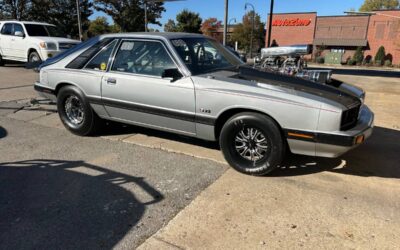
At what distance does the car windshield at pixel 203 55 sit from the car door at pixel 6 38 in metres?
11.6

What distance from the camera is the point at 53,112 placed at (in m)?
6.47

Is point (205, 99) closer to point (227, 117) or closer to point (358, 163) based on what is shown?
point (227, 117)

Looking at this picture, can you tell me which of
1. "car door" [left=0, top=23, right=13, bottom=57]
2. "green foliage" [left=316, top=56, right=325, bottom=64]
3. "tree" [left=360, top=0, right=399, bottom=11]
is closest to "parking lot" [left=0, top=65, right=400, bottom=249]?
"car door" [left=0, top=23, right=13, bottom=57]

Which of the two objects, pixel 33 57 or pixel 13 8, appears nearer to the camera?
pixel 33 57

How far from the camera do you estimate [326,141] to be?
10.8ft

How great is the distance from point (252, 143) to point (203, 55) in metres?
1.51

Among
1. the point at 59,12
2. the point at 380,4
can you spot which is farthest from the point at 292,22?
the point at 380,4

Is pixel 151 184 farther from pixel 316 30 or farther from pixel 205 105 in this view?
pixel 316 30

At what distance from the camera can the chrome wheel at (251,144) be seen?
11.9 ft

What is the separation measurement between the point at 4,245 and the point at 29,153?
80.9 inches

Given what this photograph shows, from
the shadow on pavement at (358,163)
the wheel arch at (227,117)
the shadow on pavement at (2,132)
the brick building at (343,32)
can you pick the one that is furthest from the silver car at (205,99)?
the brick building at (343,32)

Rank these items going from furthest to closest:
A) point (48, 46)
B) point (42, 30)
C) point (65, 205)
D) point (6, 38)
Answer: point (6, 38), point (42, 30), point (48, 46), point (65, 205)

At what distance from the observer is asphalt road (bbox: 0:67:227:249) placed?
8.73 ft

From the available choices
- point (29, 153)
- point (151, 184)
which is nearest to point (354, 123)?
point (151, 184)
